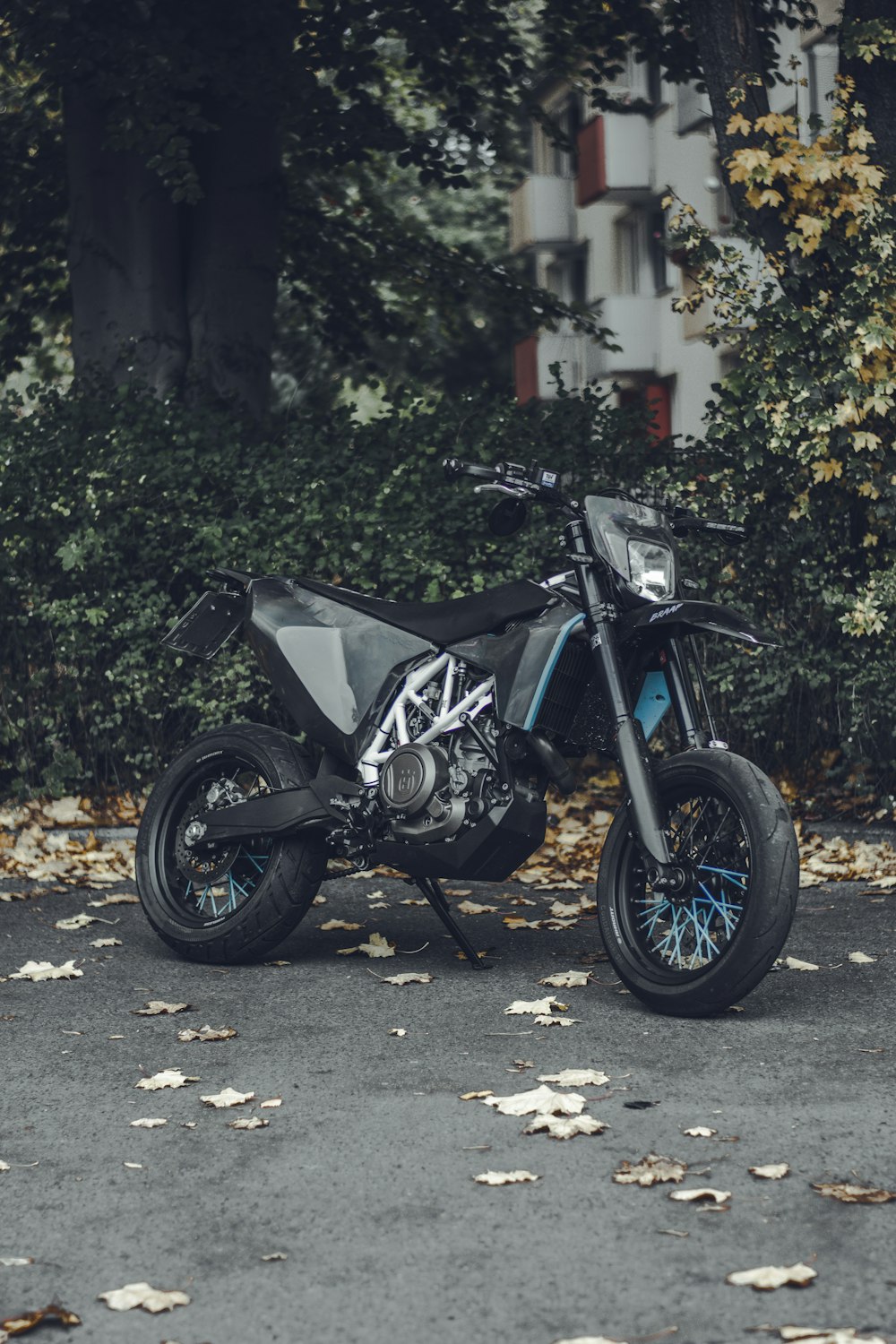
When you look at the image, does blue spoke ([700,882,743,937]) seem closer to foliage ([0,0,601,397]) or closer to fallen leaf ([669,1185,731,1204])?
fallen leaf ([669,1185,731,1204])

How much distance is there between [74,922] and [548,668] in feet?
8.15

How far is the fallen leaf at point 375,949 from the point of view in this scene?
20.9 feet

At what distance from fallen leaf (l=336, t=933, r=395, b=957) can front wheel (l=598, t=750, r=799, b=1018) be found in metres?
1.11

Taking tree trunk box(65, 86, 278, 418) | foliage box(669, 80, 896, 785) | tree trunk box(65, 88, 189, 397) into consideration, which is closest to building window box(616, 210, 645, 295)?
tree trunk box(65, 86, 278, 418)

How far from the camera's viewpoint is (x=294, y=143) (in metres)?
13.7

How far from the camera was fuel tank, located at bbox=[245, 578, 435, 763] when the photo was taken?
243 inches

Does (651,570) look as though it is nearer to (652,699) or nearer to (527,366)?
(652,699)

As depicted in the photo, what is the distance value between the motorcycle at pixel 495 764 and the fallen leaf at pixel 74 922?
2.37 feet

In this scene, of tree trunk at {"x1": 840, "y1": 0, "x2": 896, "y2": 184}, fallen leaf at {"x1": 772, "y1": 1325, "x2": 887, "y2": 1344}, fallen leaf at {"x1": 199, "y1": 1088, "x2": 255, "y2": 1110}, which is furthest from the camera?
tree trunk at {"x1": 840, "y1": 0, "x2": 896, "y2": 184}

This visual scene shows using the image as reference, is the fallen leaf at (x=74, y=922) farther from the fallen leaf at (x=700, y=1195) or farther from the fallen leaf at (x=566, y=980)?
the fallen leaf at (x=700, y=1195)

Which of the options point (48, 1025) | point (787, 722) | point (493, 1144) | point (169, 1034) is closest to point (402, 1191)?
point (493, 1144)

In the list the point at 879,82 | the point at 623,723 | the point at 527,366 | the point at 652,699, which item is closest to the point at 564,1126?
the point at 623,723

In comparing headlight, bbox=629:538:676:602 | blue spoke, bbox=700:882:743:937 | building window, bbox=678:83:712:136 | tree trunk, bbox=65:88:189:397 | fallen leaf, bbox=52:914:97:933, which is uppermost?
building window, bbox=678:83:712:136

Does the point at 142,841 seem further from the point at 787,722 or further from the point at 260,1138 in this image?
the point at 787,722
